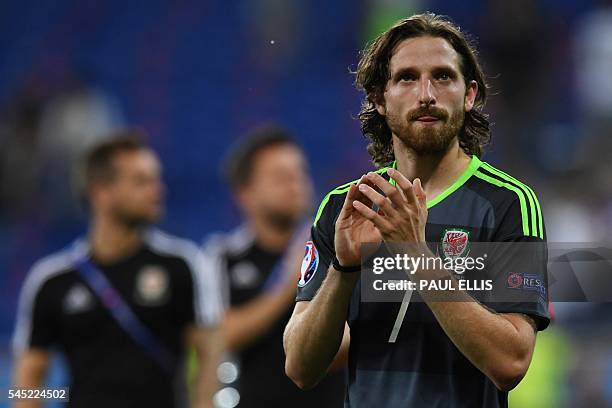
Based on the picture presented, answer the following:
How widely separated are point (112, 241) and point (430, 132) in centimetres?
299

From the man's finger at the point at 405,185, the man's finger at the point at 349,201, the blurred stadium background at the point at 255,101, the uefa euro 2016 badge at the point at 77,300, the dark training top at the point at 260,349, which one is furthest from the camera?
the blurred stadium background at the point at 255,101

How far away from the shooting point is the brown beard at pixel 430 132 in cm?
239

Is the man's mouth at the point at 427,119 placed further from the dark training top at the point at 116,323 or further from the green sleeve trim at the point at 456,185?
the dark training top at the point at 116,323

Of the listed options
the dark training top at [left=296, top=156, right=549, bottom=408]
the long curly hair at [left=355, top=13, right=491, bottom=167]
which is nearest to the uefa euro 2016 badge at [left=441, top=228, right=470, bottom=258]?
the dark training top at [left=296, top=156, right=549, bottom=408]

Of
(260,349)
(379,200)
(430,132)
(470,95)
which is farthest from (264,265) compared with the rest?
(379,200)

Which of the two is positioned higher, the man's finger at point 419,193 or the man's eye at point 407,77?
the man's eye at point 407,77

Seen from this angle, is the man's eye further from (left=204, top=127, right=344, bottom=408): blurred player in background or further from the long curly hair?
(left=204, top=127, right=344, bottom=408): blurred player in background

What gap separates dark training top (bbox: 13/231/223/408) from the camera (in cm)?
455

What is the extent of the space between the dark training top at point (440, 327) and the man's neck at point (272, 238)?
261 centimetres

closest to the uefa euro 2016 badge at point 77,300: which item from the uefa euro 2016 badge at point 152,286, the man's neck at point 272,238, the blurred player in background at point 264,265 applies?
the uefa euro 2016 badge at point 152,286

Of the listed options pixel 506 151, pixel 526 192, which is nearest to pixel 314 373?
pixel 526 192

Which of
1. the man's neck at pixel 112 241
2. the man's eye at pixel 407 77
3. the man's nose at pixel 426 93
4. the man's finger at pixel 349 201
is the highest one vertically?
the man's neck at pixel 112 241

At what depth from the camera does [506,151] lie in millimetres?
7477

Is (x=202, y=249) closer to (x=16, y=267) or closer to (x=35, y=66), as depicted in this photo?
(x=16, y=267)
